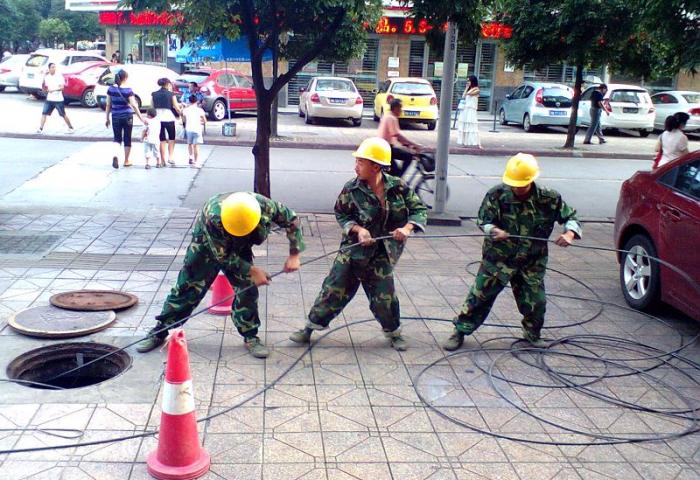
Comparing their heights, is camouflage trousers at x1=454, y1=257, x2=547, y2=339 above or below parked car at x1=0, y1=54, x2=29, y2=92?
below

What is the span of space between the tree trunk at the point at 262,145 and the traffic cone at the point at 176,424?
19.8 feet

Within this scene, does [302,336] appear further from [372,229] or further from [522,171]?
[522,171]

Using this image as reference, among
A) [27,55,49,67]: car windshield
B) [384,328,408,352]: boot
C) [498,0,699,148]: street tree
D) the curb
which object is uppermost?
[498,0,699,148]: street tree

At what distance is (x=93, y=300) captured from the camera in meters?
6.49

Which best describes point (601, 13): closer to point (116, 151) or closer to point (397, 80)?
point (397, 80)

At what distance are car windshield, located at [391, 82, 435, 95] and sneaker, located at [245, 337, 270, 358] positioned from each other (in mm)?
18627

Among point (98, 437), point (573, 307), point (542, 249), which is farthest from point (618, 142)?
point (98, 437)

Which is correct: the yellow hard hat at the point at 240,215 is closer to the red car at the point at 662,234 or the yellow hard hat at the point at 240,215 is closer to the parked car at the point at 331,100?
the red car at the point at 662,234

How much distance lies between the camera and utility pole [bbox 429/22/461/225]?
33.1 feet

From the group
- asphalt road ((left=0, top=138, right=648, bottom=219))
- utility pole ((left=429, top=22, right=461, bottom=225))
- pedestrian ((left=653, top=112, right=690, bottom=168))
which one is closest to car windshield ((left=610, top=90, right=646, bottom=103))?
asphalt road ((left=0, top=138, right=648, bottom=219))

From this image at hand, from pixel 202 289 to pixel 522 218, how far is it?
2.40 meters

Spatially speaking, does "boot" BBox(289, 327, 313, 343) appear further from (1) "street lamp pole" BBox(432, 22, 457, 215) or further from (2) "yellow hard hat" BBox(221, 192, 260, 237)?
(1) "street lamp pole" BBox(432, 22, 457, 215)

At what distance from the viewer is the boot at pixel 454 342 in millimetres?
5863

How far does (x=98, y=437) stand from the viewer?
4.28m
